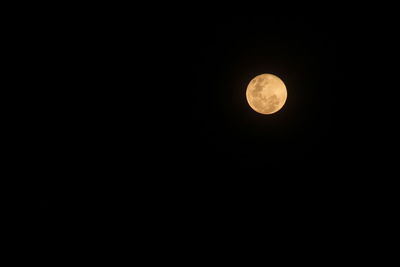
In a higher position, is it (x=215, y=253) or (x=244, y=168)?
(x=244, y=168)

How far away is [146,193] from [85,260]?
124 centimetres

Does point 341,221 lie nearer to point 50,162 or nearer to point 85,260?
point 85,260

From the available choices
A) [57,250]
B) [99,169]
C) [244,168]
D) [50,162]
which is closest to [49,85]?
[50,162]

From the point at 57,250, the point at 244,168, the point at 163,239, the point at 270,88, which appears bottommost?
the point at 57,250

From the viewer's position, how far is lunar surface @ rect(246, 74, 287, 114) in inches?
153

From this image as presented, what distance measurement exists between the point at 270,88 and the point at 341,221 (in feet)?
7.66

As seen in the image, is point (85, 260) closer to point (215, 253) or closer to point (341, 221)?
point (215, 253)

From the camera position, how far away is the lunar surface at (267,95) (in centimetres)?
389

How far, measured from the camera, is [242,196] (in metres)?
4.54

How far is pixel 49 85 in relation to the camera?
402cm

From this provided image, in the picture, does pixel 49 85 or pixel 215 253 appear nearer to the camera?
pixel 49 85

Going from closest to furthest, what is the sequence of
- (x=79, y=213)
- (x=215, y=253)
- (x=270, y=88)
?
1. (x=270, y=88)
2. (x=79, y=213)
3. (x=215, y=253)

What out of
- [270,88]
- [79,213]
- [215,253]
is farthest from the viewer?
[215,253]

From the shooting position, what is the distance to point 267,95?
3.89m
